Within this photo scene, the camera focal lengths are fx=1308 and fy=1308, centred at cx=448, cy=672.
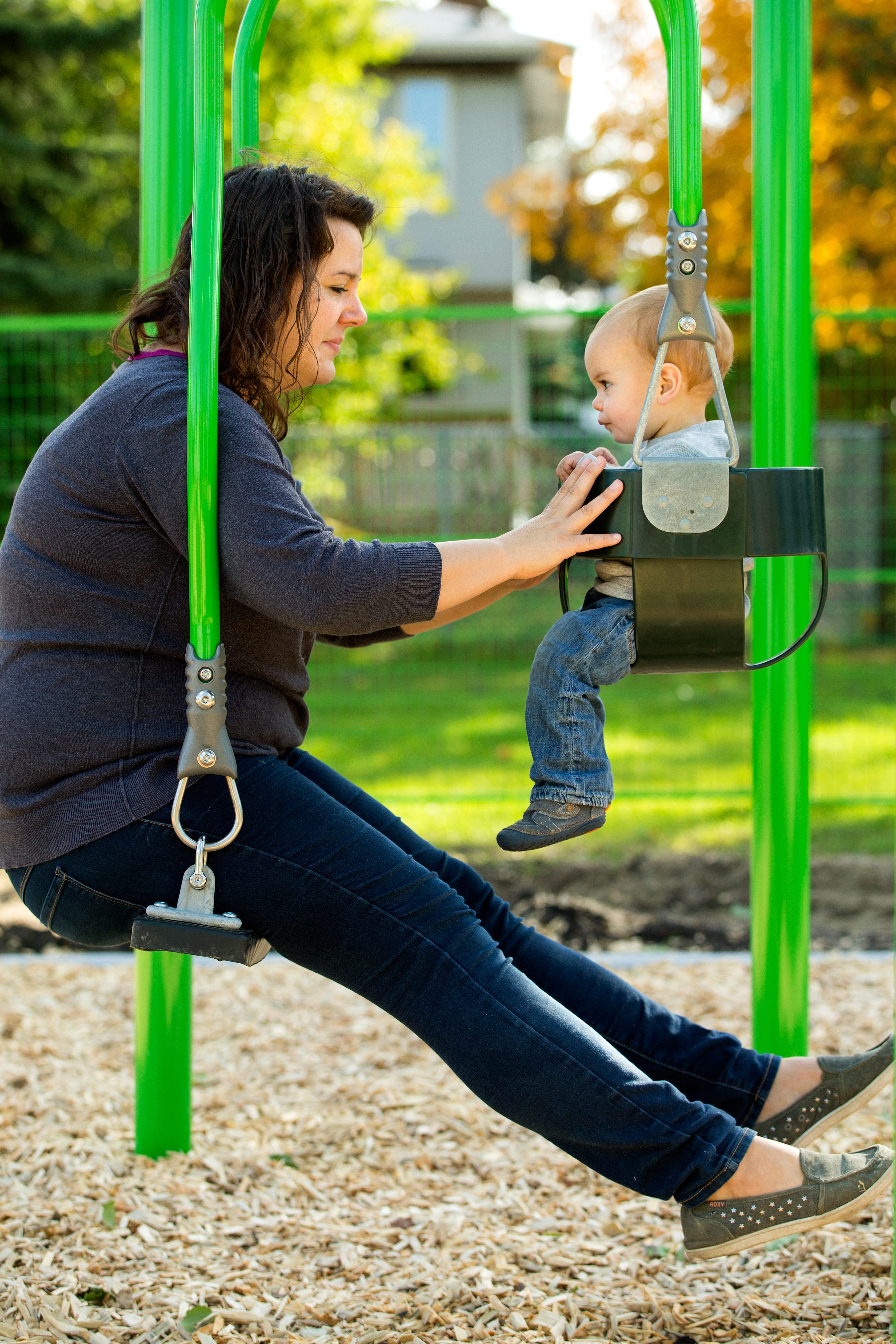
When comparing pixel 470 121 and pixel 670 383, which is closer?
pixel 670 383

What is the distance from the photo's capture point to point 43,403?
18.7 ft

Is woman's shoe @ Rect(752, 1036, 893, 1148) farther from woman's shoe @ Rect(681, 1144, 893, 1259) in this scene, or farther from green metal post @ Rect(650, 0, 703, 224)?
green metal post @ Rect(650, 0, 703, 224)

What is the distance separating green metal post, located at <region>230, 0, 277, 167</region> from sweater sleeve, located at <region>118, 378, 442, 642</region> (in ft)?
1.70

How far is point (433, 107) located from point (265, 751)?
66.1ft

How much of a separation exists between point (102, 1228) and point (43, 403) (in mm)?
4078

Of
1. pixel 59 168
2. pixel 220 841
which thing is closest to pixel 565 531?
pixel 220 841

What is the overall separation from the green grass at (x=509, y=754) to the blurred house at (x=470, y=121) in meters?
13.0

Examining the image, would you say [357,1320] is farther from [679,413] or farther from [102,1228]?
[679,413]

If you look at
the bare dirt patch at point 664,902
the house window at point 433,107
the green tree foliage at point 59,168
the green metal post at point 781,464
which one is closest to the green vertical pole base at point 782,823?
the green metal post at point 781,464

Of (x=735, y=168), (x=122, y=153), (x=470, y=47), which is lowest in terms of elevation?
(x=735, y=168)

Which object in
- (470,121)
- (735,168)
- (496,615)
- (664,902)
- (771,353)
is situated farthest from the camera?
(470,121)

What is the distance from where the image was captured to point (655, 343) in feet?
6.18

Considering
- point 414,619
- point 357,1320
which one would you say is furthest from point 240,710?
point 357,1320

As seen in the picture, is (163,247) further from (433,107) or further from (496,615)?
(433,107)
